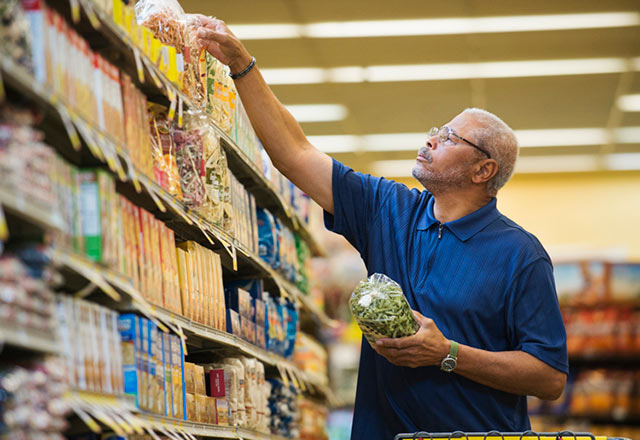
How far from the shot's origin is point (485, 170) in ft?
11.0

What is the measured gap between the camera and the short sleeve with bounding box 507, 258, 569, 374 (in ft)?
9.74

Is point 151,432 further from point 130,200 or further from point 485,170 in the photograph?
point 485,170

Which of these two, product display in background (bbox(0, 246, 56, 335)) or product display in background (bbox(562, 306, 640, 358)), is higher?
product display in background (bbox(562, 306, 640, 358))

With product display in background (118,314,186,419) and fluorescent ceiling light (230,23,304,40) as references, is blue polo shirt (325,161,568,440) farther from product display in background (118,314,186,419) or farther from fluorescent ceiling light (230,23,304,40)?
fluorescent ceiling light (230,23,304,40)

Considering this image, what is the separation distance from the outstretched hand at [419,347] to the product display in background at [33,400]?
1.21 metres

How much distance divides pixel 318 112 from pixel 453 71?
165cm

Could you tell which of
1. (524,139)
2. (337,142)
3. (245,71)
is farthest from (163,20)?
(524,139)

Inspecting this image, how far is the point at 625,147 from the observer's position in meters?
10.3

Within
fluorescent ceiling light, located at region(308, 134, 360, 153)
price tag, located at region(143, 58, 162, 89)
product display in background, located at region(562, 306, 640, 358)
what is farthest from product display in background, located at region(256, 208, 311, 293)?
fluorescent ceiling light, located at region(308, 134, 360, 153)

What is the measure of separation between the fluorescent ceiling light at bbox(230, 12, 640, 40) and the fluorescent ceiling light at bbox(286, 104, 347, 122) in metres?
1.71

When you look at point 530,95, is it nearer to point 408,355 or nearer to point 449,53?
point 449,53

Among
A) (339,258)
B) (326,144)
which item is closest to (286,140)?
(339,258)

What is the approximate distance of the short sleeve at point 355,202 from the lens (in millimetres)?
3316

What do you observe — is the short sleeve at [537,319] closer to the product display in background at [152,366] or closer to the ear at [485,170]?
the ear at [485,170]
